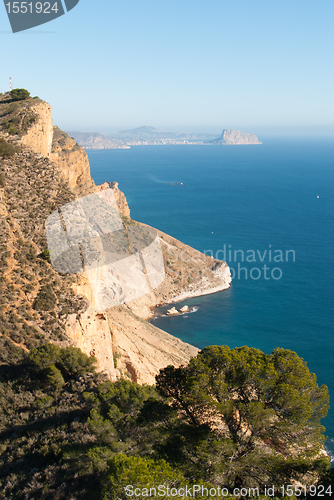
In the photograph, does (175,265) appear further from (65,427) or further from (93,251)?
(65,427)

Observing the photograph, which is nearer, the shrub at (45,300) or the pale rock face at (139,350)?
the shrub at (45,300)

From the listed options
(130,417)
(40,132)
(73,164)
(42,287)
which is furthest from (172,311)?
(130,417)

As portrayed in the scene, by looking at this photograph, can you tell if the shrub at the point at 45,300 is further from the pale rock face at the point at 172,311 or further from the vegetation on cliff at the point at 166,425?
the pale rock face at the point at 172,311

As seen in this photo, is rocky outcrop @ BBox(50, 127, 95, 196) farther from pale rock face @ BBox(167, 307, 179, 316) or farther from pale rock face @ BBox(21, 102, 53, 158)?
pale rock face @ BBox(167, 307, 179, 316)

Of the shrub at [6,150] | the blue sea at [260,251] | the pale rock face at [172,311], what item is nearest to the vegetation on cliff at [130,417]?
the shrub at [6,150]

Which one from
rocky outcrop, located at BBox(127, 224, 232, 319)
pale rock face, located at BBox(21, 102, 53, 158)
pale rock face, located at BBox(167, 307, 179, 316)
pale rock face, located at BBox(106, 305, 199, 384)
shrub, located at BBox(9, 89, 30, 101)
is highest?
shrub, located at BBox(9, 89, 30, 101)

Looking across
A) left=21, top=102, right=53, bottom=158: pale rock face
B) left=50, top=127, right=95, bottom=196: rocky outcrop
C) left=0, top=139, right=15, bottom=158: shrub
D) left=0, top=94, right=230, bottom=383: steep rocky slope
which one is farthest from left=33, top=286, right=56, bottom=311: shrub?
left=50, top=127, right=95, bottom=196: rocky outcrop
